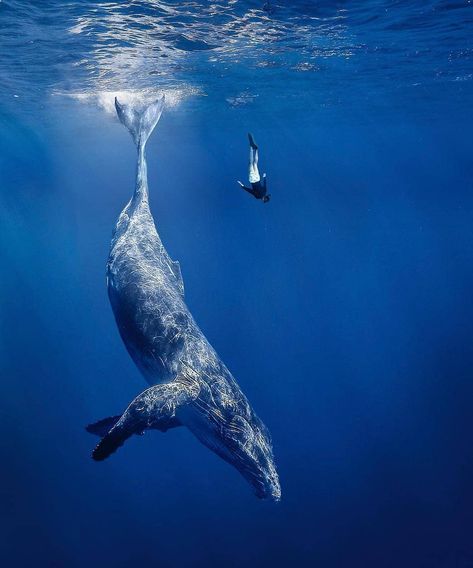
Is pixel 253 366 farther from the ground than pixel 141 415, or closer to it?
closer to it

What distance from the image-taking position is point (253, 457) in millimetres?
6012

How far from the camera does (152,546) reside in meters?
17.9

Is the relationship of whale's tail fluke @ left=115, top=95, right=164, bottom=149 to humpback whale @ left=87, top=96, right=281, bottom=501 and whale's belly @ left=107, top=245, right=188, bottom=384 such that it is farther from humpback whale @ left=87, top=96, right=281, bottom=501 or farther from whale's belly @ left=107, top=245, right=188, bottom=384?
whale's belly @ left=107, top=245, right=188, bottom=384

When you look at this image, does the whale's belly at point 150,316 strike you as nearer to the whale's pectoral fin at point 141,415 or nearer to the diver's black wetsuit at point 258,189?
the whale's pectoral fin at point 141,415

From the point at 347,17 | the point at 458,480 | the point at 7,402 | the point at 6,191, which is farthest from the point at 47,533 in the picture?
the point at 6,191

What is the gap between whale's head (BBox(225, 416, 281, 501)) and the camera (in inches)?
224

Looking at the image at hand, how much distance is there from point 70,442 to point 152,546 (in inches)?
405

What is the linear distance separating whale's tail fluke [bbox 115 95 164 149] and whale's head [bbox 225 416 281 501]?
8.24 m

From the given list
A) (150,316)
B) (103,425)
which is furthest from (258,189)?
(103,425)

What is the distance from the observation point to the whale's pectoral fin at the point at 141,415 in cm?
533

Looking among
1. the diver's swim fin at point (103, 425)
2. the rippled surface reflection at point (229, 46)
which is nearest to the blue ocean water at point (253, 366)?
the rippled surface reflection at point (229, 46)

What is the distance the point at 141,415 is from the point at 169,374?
1673 millimetres

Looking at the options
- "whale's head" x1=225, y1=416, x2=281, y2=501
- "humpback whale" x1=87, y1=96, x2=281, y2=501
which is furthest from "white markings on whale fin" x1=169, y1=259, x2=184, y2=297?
"whale's head" x1=225, y1=416, x2=281, y2=501

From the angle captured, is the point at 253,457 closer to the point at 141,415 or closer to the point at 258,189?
the point at 141,415
